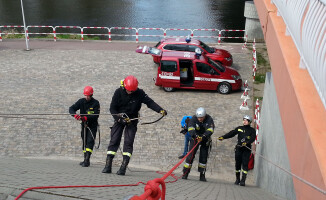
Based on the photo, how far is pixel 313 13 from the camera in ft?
10.6

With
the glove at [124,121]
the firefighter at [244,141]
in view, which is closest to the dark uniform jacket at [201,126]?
the firefighter at [244,141]

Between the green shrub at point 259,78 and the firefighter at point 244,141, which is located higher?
the green shrub at point 259,78

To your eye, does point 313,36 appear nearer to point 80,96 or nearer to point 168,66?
→ point 168,66

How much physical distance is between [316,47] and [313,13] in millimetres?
417

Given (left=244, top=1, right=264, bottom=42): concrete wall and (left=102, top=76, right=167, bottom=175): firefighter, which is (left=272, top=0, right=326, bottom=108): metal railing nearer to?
(left=102, top=76, right=167, bottom=175): firefighter

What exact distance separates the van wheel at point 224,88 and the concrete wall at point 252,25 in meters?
10.5

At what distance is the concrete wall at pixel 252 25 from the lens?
2292 cm

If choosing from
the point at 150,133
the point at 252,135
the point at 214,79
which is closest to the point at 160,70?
the point at 214,79

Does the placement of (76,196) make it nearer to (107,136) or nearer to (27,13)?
(107,136)

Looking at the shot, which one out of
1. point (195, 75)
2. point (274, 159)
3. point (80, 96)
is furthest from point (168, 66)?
point (274, 159)

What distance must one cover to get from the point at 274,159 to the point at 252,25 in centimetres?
1850

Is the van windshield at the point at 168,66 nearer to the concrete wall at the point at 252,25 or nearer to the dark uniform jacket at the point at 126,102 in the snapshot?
the dark uniform jacket at the point at 126,102

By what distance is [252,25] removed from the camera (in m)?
23.2

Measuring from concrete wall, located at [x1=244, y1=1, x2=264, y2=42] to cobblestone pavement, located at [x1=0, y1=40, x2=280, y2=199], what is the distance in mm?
2547
